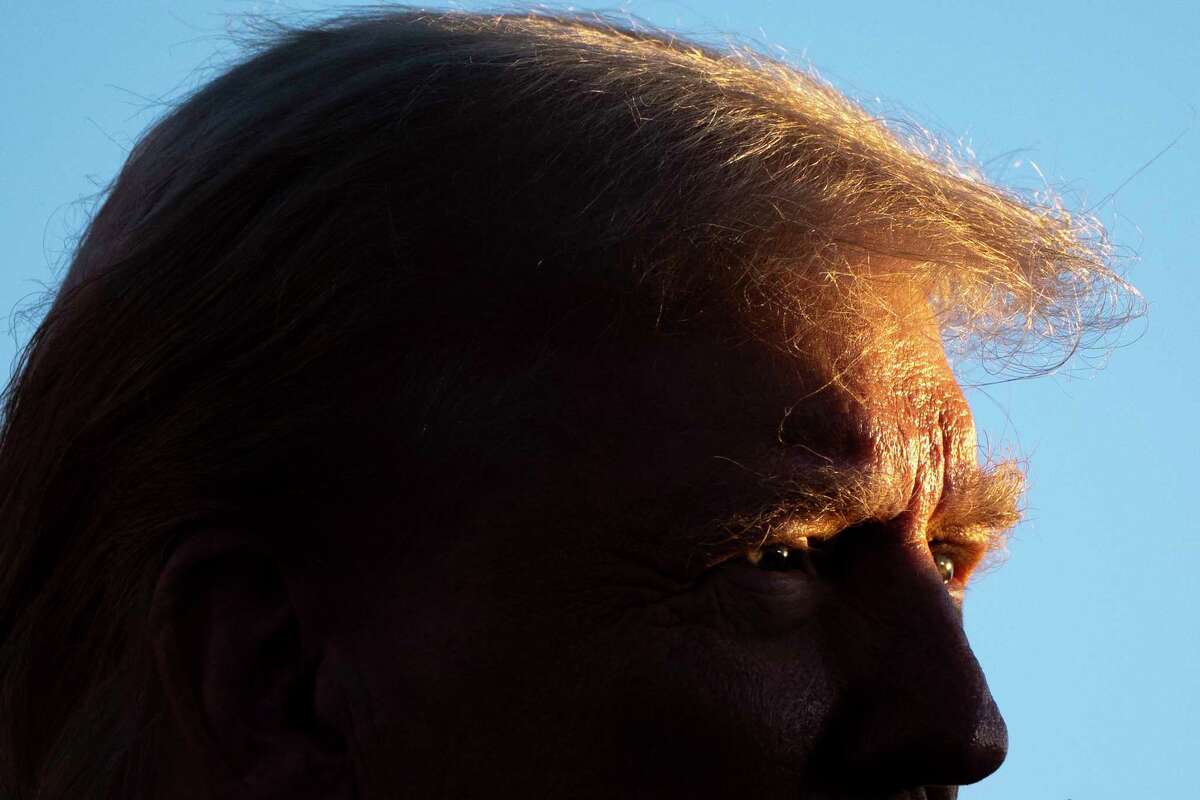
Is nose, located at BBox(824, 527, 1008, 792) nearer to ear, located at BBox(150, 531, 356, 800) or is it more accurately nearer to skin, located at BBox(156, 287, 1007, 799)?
skin, located at BBox(156, 287, 1007, 799)

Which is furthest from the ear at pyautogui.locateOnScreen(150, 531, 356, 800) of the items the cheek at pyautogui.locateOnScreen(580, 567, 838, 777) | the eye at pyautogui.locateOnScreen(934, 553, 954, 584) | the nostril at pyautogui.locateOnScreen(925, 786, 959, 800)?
the eye at pyautogui.locateOnScreen(934, 553, 954, 584)

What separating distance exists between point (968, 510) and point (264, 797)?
3.53ft

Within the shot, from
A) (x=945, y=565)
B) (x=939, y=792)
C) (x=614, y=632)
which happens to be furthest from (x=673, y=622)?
(x=945, y=565)

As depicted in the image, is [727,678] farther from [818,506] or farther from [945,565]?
[945,565]

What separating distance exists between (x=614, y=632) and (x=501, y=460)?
26 cm

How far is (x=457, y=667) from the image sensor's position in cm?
183

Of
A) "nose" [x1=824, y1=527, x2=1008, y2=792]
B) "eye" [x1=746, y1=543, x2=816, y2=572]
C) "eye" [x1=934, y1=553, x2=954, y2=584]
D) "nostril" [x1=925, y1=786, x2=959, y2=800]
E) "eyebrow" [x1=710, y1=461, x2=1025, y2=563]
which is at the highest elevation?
"eyebrow" [x1=710, y1=461, x2=1025, y2=563]

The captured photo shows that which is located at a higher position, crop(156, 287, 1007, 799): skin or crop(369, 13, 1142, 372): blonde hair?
crop(369, 13, 1142, 372): blonde hair

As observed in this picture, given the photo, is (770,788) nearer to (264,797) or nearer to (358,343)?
(264,797)

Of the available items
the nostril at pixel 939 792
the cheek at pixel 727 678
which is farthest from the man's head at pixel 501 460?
the nostril at pixel 939 792

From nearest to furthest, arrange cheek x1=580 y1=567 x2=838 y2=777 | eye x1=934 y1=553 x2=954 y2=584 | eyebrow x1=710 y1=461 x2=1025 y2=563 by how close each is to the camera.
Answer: cheek x1=580 y1=567 x2=838 y2=777 < eyebrow x1=710 y1=461 x2=1025 y2=563 < eye x1=934 y1=553 x2=954 y2=584

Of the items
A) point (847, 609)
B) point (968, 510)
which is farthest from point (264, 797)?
point (968, 510)

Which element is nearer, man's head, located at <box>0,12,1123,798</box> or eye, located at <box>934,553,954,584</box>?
man's head, located at <box>0,12,1123,798</box>

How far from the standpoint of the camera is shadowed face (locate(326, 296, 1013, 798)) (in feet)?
5.88
